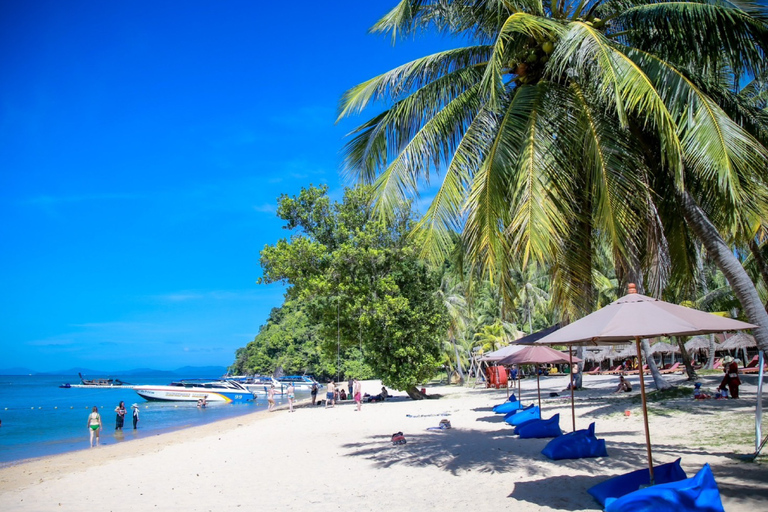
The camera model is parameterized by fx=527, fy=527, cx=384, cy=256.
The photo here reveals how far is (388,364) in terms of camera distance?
2280 cm

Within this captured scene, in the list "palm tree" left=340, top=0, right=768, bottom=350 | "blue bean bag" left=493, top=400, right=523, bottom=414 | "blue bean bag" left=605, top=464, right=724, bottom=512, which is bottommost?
"blue bean bag" left=493, top=400, right=523, bottom=414

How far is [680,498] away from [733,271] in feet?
9.72

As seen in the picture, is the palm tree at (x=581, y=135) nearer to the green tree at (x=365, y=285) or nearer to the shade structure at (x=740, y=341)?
the green tree at (x=365, y=285)

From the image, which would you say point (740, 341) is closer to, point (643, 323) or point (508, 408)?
point (508, 408)

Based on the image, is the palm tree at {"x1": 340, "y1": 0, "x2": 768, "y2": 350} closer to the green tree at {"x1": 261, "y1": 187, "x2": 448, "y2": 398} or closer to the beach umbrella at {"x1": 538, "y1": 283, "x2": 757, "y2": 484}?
the beach umbrella at {"x1": 538, "y1": 283, "x2": 757, "y2": 484}

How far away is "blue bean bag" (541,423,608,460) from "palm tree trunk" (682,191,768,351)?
2892 mm

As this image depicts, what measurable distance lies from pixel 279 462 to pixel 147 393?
40891 mm

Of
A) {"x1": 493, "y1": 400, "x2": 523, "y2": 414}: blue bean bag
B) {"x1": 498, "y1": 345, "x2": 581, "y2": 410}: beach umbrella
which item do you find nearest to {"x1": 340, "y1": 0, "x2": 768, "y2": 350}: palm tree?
{"x1": 498, "y1": 345, "x2": 581, "y2": 410}: beach umbrella

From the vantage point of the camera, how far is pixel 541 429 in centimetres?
1041

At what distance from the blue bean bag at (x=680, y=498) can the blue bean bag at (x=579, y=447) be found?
3.45 metres

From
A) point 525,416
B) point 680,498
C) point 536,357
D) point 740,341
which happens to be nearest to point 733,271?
point 680,498

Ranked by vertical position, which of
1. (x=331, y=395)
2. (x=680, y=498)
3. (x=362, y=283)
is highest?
(x=362, y=283)

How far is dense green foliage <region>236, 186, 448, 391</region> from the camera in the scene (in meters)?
22.0

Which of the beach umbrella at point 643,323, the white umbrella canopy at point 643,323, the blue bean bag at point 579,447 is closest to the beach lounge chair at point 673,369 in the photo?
the blue bean bag at point 579,447
